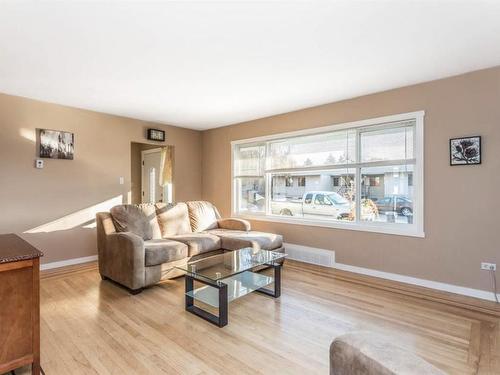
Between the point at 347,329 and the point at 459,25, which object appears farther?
the point at 347,329

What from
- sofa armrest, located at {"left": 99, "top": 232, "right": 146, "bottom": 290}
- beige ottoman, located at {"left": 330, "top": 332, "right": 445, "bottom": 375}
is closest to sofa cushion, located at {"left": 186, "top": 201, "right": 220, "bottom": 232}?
sofa armrest, located at {"left": 99, "top": 232, "right": 146, "bottom": 290}

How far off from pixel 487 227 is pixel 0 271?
4.07 metres

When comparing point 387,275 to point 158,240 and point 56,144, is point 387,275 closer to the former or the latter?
point 158,240

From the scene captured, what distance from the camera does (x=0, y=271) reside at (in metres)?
1.60

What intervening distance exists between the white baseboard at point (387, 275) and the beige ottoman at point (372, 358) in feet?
9.15

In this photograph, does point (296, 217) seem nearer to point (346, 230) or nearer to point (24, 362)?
point (346, 230)

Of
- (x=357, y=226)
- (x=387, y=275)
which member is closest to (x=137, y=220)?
(x=357, y=226)

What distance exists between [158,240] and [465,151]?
367cm

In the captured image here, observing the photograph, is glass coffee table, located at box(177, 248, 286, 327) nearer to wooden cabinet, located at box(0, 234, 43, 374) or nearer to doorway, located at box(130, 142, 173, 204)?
wooden cabinet, located at box(0, 234, 43, 374)

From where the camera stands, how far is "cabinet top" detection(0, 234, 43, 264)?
1.62 m

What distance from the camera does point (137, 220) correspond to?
3.66 meters

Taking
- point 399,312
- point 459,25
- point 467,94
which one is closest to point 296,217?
point 399,312

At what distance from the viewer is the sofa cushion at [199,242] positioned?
11.9 ft

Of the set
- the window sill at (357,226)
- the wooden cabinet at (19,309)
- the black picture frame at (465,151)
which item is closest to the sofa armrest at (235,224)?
the window sill at (357,226)
